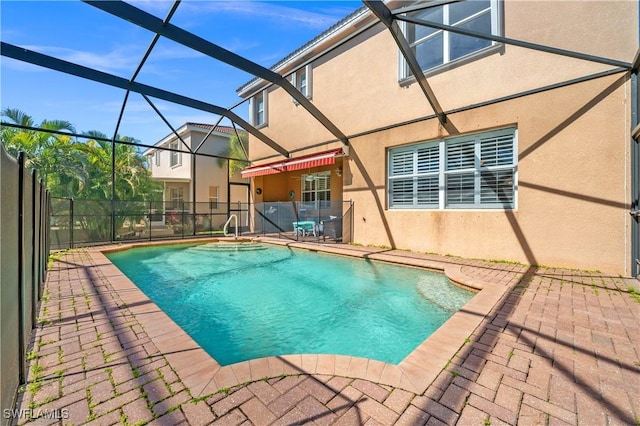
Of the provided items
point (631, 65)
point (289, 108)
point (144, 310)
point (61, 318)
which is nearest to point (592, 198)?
point (631, 65)

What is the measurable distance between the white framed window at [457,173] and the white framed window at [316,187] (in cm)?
547

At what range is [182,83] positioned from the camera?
11430mm

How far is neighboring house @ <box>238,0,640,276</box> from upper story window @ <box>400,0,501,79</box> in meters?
0.04

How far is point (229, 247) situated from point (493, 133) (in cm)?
1129

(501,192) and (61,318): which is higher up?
(501,192)

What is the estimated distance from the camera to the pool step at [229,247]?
12.7 metres

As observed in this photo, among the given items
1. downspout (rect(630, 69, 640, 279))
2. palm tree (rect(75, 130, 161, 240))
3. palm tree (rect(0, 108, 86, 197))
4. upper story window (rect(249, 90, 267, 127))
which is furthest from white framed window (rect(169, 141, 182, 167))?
downspout (rect(630, 69, 640, 279))

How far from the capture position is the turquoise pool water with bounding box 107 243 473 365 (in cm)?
428

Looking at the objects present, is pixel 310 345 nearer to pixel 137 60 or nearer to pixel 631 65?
pixel 631 65

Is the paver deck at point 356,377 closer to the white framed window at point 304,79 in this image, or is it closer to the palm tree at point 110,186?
the palm tree at point 110,186

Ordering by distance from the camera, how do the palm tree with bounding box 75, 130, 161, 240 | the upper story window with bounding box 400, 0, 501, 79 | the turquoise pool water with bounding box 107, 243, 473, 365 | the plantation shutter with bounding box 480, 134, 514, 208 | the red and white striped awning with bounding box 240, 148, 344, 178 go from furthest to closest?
the palm tree with bounding box 75, 130, 161, 240 < the red and white striped awning with bounding box 240, 148, 344, 178 < the upper story window with bounding box 400, 0, 501, 79 < the plantation shutter with bounding box 480, 134, 514, 208 < the turquoise pool water with bounding box 107, 243, 473, 365

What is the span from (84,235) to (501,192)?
16.3 meters

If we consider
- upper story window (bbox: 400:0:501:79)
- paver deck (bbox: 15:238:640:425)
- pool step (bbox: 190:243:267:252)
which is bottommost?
pool step (bbox: 190:243:267:252)

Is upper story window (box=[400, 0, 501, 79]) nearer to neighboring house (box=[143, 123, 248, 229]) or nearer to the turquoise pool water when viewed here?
the turquoise pool water
